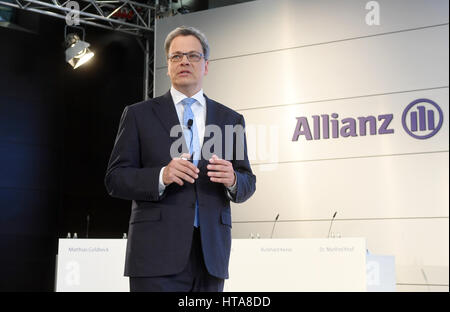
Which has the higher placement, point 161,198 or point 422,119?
point 422,119

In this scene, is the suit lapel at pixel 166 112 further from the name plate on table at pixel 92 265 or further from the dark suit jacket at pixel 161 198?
the name plate on table at pixel 92 265

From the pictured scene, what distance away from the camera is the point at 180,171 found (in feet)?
5.54

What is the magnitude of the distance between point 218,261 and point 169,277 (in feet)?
0.49

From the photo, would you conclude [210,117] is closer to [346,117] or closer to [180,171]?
Result: [180,171]

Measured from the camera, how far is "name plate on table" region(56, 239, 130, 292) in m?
4.93

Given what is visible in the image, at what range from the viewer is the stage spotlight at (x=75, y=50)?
259 inches

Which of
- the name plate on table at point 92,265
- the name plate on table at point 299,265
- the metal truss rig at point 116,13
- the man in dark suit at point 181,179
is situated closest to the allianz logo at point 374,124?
the name plate on table at point 299,265

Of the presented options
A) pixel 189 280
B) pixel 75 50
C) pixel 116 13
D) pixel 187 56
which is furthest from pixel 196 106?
pixel 116 13

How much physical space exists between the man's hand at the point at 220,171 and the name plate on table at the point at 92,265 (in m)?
3.36

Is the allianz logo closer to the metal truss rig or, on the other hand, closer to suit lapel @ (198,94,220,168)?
the metal truss rig

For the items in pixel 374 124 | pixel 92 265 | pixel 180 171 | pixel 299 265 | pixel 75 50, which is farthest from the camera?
pixel 75 50

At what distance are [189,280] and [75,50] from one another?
532 cm

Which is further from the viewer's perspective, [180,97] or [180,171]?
[180,97]
